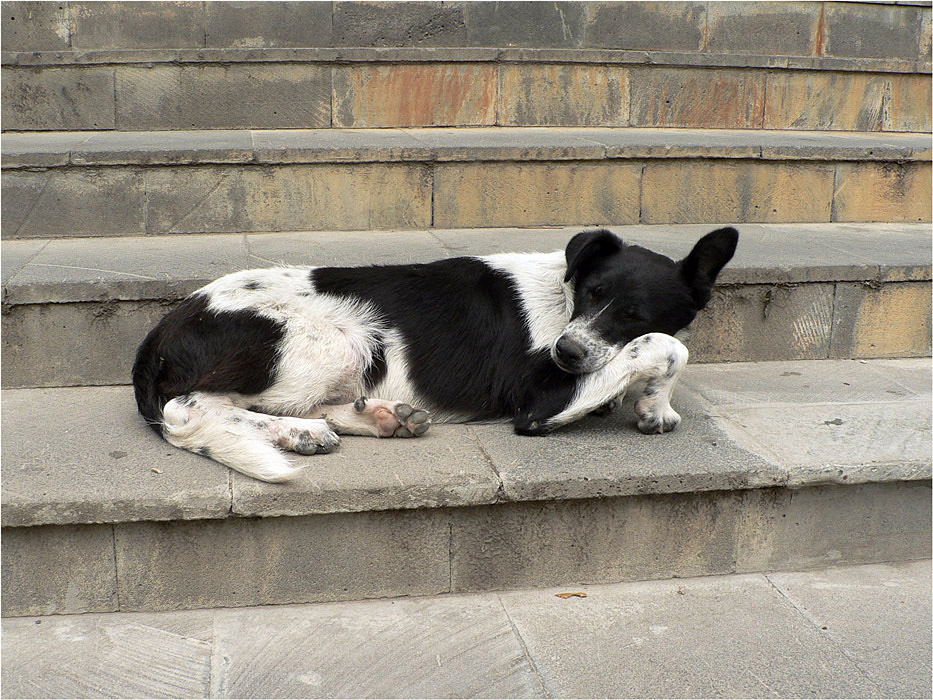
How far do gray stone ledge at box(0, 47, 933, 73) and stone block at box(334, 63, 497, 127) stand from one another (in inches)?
2.7

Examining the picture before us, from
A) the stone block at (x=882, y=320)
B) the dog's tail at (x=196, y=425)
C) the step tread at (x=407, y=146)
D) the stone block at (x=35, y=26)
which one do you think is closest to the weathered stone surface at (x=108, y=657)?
the dog's tail at (x=196, y=425)

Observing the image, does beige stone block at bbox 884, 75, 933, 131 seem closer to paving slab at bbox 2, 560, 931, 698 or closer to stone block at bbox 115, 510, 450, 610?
paving slab at bbox 2, 560, 931, 698

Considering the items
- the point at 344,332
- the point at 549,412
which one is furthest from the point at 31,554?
the point at 549,412

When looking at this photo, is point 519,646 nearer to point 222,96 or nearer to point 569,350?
point 569,350

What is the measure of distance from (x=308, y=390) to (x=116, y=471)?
678mm

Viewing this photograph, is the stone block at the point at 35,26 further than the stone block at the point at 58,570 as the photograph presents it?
Yes

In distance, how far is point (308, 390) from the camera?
3082 millimetres

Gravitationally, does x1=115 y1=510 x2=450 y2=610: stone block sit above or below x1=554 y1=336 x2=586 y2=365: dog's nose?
below

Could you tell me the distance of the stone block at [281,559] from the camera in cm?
263

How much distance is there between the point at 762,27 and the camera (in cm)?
656

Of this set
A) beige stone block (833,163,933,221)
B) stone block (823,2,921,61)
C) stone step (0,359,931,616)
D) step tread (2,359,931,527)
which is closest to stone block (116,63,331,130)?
step tread (2,359,931,527)

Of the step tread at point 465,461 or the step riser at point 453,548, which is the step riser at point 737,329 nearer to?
the step tread at point 465,461

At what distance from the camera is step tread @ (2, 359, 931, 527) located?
8.50 feet

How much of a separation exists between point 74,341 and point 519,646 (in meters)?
2.22
